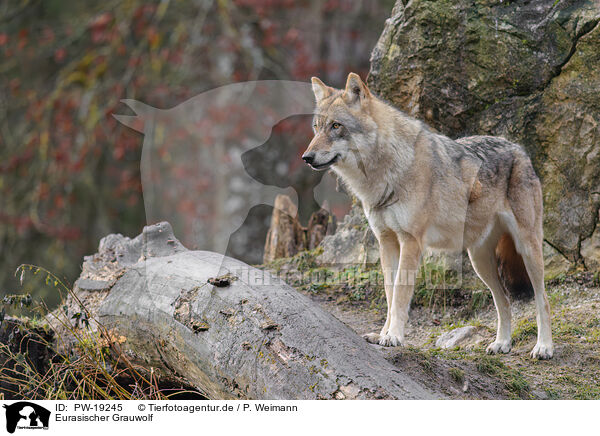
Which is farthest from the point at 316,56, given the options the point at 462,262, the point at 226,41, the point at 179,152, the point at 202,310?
the point at 202,310

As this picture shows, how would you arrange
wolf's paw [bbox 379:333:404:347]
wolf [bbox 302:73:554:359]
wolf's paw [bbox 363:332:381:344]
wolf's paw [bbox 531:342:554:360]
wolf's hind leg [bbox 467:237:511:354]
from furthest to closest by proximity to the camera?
→ wolf's hind leg [bbox 467:237:511:354] → wolf's paw [bbox 531:342:554:360] → wolf [bbox 302:73:554:359] → wolf's paw [bbox 363:332:381:344] → wolf's paw [bbox 379:333:404:347]

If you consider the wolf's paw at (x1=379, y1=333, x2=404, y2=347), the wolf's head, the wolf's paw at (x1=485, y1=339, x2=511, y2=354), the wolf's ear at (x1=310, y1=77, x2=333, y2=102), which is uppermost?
the wolf's ear at (x1=310, y1=77, x2=333, y2=102)

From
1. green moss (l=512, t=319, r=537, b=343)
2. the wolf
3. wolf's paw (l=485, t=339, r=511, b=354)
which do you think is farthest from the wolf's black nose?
green moss (l=512, t=319, r=537, b=343)

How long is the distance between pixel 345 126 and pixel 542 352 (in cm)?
212

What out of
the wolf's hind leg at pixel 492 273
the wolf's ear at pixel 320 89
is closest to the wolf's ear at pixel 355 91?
the wolf's ear at pixel 320 89

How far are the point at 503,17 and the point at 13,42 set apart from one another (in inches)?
291

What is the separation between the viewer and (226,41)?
911cm

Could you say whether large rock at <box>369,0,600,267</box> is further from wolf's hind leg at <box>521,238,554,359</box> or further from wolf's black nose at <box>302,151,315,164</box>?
wolf's black nose at <box>302,151,315,164</box>

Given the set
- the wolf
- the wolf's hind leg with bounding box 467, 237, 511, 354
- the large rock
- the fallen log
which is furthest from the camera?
the large rock

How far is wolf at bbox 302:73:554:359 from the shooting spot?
13.1ft

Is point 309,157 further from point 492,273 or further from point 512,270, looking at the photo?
point 512,270

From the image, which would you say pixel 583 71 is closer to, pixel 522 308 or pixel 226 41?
pixel 522 308

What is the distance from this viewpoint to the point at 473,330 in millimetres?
4789

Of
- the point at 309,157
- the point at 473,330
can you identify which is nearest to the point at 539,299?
the point at 473,330
